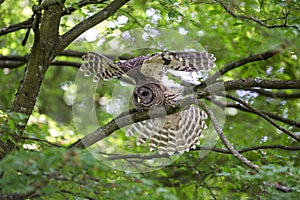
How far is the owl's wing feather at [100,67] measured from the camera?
12.1 ft

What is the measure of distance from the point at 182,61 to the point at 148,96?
42 cm

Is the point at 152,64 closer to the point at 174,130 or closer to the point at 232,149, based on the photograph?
the point at 174,130

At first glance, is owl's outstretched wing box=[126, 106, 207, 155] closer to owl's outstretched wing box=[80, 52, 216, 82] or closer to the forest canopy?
the forest canopy

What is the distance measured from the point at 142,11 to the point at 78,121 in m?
1.24

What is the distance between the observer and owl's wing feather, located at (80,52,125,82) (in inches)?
145

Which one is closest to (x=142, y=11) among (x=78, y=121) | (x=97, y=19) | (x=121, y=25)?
(x=121, y=25)

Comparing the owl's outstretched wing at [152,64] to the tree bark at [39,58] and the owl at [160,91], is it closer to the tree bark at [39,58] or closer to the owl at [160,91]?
the owl at [160,91]

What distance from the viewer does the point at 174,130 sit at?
402cm

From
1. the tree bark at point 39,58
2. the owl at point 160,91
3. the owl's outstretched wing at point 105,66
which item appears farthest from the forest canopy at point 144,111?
the owl's outstretched wing at point 105,66

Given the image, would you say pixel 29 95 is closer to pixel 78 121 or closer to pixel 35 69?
pixel 35 69

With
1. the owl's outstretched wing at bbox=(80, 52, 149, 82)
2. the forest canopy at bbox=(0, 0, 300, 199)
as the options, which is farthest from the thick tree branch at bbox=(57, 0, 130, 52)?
the owl's outstretched wing at bbox=(80, 52, 149, 82)

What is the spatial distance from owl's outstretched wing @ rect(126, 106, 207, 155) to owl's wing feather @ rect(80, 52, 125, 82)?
0.46 metres

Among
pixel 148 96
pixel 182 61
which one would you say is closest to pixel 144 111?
pixel 148 96

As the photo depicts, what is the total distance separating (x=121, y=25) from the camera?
451cm
